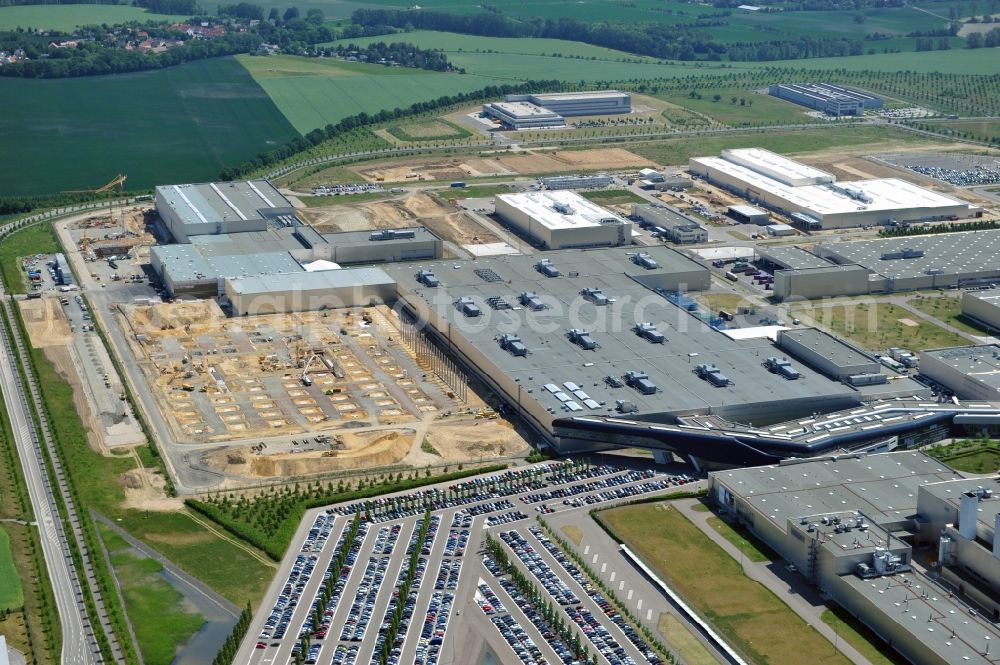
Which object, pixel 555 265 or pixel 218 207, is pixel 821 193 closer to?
pixel 555 265

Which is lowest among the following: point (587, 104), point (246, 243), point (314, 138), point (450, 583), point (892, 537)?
point (450, 583)

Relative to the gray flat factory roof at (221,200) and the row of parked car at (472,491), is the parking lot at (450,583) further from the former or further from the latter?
the gray flat factory roof at (221,200)

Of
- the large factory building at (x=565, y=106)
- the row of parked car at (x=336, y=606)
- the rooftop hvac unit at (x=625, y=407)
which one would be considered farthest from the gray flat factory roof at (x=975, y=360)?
the large factory building at (x=565, y=106)

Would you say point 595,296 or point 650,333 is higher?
point 595,296

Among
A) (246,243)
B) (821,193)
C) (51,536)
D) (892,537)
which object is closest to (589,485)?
(892,537)

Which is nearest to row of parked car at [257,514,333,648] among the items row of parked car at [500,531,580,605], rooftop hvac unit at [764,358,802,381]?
row of parked car at [500,531,580,605]

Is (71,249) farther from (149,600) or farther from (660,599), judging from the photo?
(660,599)

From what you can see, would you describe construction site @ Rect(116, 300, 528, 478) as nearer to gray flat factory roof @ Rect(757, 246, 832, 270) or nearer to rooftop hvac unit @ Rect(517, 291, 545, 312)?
rooftop hvac unit @ Rect(517, 291, 545, 312)
